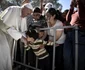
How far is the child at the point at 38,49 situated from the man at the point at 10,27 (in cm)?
19

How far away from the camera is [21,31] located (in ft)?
15.3

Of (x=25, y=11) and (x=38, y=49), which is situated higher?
(x=25, y=11)

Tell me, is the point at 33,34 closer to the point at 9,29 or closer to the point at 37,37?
the point at 37,37

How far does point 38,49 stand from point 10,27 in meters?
0.73

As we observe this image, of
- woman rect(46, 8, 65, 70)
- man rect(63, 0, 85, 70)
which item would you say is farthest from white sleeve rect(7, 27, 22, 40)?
man rect(63, 0, 85, 70)

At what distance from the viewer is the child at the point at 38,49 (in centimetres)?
444

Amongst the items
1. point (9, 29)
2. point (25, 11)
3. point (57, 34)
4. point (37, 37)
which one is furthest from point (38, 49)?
point (25, 11)

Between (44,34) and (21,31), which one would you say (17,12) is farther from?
(44,34)

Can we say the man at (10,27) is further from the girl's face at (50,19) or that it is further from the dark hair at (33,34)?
the girl's face at (50,19)

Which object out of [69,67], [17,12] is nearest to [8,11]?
[17,12]

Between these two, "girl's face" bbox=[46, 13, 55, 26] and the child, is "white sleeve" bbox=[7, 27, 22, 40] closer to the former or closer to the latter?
the child

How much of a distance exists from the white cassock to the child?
0.22m

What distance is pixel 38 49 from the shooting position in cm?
443
